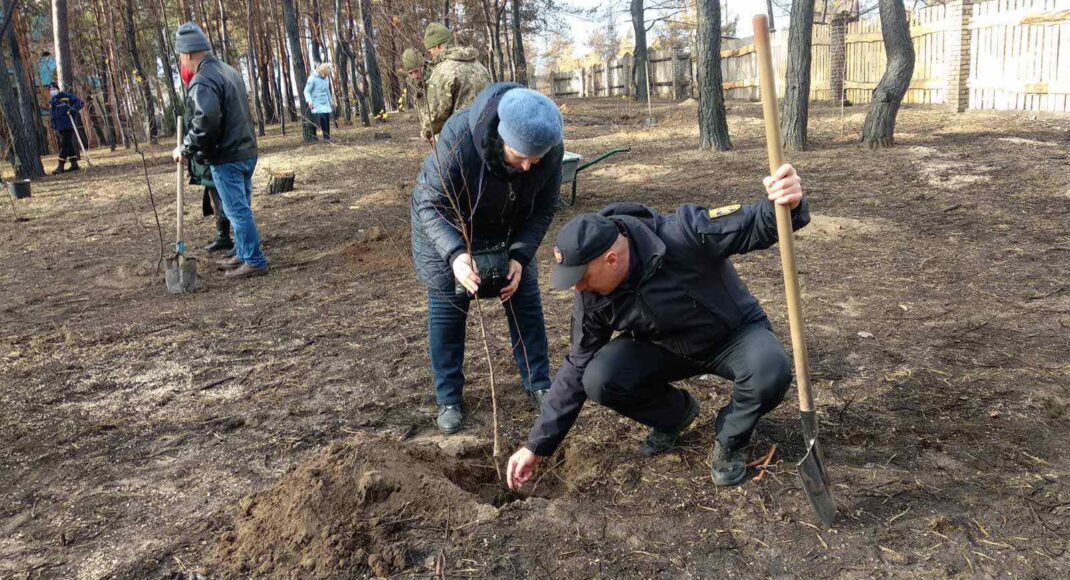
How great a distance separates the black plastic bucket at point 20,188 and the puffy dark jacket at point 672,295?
10058mm

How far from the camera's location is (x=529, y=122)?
8.98 ft

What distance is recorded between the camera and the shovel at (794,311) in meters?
2.27

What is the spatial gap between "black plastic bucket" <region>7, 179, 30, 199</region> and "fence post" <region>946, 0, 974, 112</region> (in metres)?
14.6

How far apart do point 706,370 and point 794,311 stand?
1.77 ft

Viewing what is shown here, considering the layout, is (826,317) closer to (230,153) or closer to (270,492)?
(270,492)

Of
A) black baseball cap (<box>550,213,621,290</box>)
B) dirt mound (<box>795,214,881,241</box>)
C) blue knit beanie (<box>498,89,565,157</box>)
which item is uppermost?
blue knit beanie (<box>498,89,565,157</box>)

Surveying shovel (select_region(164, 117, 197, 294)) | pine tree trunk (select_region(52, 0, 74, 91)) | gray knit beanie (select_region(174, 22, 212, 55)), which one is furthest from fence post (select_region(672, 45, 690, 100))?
shovel (select_region(164, 117, 197, 294))

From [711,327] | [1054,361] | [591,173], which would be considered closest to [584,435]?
[711,327]

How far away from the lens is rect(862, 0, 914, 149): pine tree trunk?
9961 mm

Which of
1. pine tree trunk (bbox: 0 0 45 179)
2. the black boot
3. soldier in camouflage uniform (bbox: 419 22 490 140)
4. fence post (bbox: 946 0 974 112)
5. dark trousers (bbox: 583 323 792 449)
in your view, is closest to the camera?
dark trousers (bbox: 583 323 792 449)

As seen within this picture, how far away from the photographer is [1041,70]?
11672mm

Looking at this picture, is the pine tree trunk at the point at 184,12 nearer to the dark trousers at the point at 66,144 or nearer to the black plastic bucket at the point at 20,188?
the dark trousers at the point at 66,144

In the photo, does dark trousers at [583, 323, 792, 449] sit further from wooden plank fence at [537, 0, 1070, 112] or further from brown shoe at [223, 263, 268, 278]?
wooden plank fence at [537, 0, 1070, 112]

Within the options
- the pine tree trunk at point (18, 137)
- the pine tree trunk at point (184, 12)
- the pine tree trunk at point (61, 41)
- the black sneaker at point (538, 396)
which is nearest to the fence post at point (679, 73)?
the pine tree trunk at point (184, 12)
